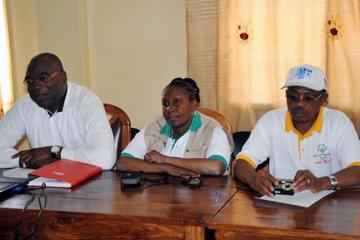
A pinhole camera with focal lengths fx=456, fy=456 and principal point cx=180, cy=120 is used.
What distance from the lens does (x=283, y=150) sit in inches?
92.2

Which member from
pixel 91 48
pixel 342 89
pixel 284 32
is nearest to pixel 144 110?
pixel 91 48

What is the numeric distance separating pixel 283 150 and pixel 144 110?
1.75m

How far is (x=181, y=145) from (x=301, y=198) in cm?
86

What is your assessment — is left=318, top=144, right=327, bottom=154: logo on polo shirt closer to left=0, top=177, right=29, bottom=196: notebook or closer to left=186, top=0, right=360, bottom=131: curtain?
left=186, top=0, right=360, bottom=131: curtain

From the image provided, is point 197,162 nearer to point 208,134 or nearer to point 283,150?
point 208,134

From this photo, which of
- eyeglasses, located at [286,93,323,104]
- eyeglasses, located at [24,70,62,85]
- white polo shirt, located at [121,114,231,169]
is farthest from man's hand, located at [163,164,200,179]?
eyeglasses, located at [24,70,62,85]

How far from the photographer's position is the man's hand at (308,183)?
5.98ft

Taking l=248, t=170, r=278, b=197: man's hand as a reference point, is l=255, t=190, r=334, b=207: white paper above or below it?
below

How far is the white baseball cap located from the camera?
2.12 m

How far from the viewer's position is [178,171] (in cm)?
218

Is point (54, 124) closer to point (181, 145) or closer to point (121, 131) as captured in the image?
point (121, 131)

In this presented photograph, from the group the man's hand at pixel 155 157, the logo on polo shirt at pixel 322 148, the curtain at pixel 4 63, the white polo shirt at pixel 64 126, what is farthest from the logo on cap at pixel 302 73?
the curtain at pixel 4 63

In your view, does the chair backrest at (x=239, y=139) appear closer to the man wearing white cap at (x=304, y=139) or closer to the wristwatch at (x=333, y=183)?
the man wearing white cap at (x=304, y=139)

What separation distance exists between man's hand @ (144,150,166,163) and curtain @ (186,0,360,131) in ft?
4.08
